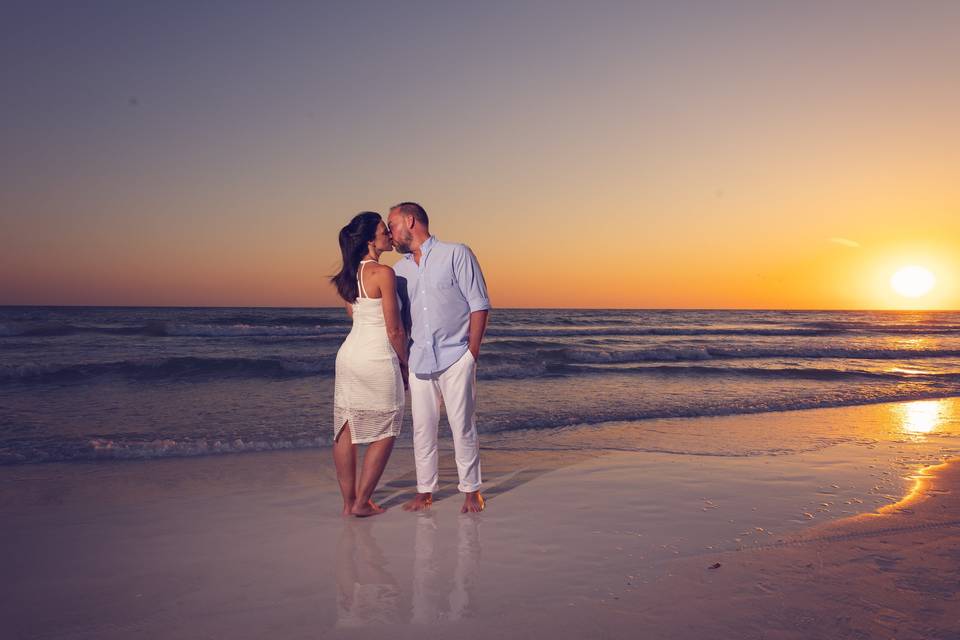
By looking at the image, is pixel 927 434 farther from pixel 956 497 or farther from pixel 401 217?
pixel 401 217

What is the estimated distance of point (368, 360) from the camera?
402 cm

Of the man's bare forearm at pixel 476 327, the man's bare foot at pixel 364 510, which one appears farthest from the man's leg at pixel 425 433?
the man's bare forearm at pixel 476 327

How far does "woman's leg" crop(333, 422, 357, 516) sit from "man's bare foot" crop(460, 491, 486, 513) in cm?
78

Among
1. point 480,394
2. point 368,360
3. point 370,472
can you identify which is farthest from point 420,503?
point 480,394

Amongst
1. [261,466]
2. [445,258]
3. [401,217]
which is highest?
[401,217]

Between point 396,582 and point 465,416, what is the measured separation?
1312 mm

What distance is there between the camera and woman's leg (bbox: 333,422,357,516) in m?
4.15

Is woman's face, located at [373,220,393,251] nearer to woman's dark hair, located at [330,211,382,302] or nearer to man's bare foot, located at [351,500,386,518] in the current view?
woman's dark hair, located at [330,211,382,302]

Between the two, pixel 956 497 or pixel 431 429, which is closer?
pixel 431 429

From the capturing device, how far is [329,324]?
35.5m

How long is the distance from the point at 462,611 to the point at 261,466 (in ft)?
11.9

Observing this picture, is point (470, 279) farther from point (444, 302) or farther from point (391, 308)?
point (391, 308)

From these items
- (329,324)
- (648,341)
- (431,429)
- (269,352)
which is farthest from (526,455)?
(329,324)

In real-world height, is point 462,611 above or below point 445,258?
below
